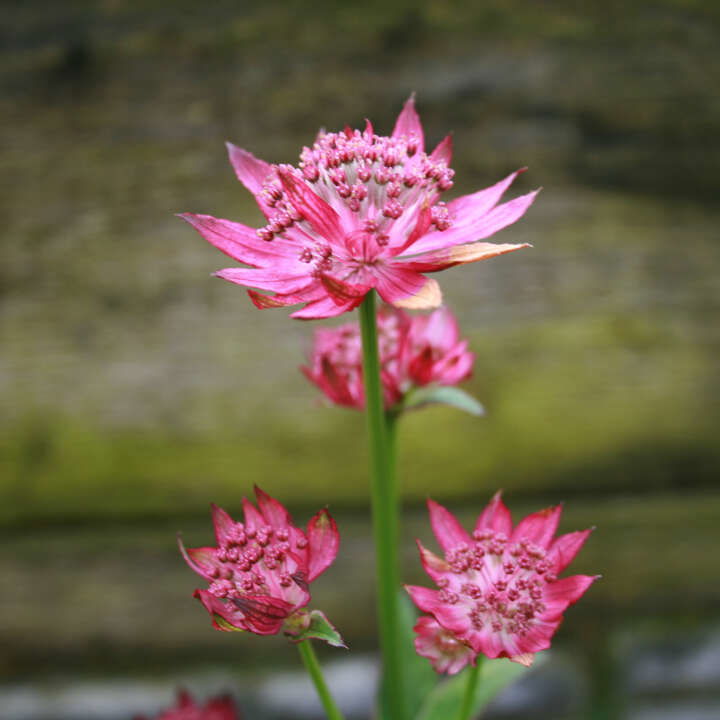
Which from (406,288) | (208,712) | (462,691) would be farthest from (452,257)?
(208,712)

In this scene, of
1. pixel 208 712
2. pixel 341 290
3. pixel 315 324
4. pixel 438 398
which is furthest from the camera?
pixel 315 324

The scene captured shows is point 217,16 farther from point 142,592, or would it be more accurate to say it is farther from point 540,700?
point 540,700

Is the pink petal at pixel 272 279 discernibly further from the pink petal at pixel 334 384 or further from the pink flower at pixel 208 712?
the pink flower at pixel 208 712

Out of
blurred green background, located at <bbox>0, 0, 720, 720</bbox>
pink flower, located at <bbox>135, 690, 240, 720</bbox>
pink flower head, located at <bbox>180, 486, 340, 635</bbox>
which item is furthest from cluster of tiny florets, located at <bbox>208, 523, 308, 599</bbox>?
blurred green background, located at <bbox>0, 0, 720, 720</bbox>

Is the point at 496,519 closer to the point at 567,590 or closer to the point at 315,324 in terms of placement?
the point at 567,590

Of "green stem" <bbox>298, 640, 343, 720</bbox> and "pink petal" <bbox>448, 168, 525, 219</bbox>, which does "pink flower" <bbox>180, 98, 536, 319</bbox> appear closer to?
"pink petal" <bbox>448, 168, 525, 219</bbox>

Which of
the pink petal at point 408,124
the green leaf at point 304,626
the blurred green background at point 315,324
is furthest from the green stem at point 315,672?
the blurred green background at point 315,324
